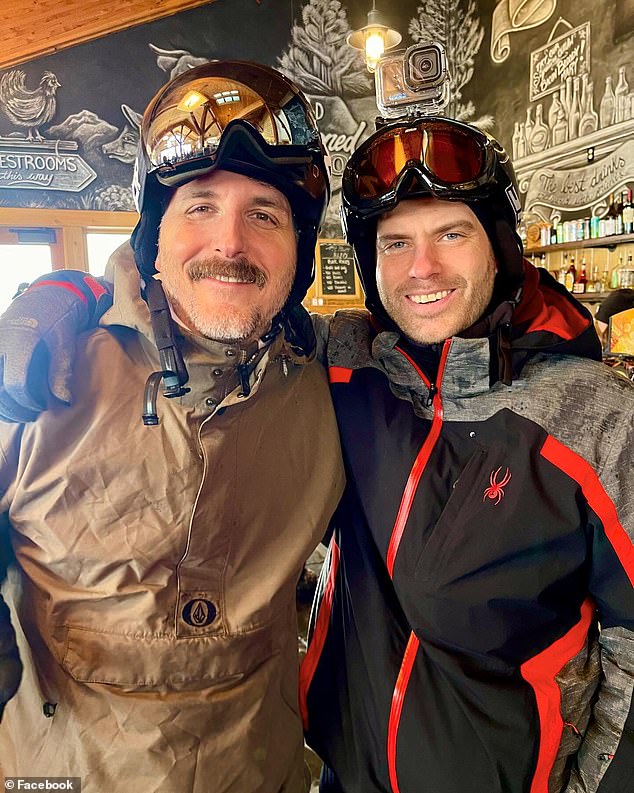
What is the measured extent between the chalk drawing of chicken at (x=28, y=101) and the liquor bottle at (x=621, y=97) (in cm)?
611

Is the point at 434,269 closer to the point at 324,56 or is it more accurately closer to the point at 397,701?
the point at 397,701

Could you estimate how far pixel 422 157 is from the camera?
1529 millimetres

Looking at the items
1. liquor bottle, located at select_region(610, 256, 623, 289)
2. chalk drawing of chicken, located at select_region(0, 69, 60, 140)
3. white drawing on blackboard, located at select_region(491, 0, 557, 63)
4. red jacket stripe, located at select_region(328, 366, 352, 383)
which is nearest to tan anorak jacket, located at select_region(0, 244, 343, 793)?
red jacket stripe, located at select_region(328, 366, 352, 383)

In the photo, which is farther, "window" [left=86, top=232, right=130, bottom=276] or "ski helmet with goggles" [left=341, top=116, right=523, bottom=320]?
"window" [left=86, top=232, right=130, bottom=276]

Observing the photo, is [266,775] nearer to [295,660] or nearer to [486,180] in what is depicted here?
[295,660]

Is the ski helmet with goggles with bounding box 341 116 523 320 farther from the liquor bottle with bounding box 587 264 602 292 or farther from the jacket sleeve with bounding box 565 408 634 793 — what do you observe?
the liquor bottle with bounding box 587 264 602 292

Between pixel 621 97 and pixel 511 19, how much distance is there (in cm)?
231

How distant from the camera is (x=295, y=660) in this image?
1.36m

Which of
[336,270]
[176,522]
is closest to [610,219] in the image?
[336,270]

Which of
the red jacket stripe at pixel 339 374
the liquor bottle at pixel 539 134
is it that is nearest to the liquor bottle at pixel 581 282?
the liquor bottle at pixel 539 134

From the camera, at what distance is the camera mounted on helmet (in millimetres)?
1515

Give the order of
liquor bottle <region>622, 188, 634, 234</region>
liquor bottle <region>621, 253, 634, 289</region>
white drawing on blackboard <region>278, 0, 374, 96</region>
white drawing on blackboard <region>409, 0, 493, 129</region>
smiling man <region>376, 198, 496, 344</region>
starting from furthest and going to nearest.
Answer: white drawing on blackboard <region>409, 0, 493, 129</region>
white drawing on blackboard <region>278, 0, 374, 96</region>
liquor bottle <region>621, 253, 634, 289</region>
liquor bottle <region>622, 188, 634, 234</region>
smiling man <region>376, 198, 496, 344</region>

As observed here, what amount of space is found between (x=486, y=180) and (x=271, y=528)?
107 cm

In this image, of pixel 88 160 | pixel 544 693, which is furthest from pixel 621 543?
pixel 88 160
